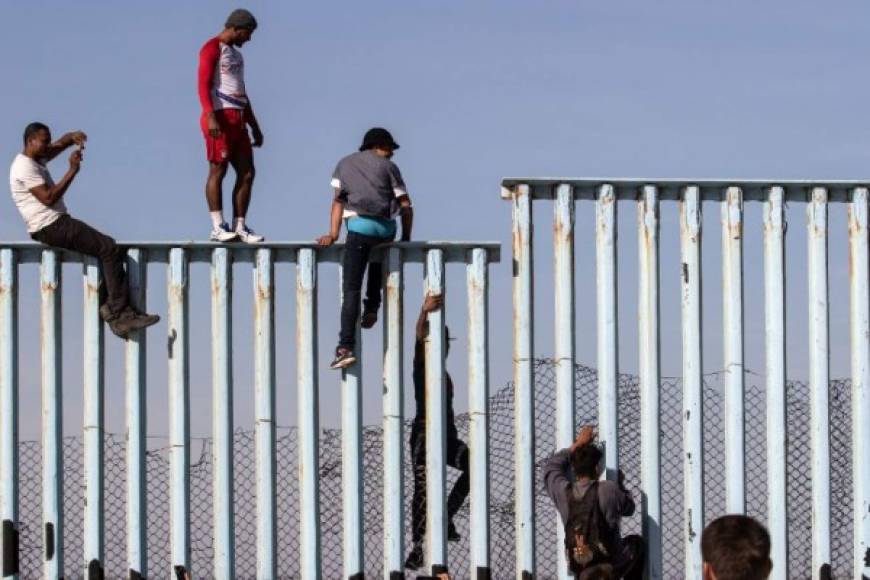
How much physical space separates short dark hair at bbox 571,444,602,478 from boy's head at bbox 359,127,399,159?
112 inches

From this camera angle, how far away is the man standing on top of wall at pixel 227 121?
1358 cm

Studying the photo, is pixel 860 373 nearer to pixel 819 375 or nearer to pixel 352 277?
pixel 819 375

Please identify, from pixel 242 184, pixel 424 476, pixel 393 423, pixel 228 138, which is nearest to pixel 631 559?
pixel 424 476

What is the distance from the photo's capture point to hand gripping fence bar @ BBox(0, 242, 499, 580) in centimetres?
1354

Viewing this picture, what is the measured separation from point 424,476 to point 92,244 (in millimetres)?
3172

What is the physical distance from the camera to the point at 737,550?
6445 millimetres

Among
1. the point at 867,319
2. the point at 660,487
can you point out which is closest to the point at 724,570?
the point at 660,487

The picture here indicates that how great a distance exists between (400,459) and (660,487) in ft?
6.67

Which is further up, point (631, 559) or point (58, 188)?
point (58, 188)

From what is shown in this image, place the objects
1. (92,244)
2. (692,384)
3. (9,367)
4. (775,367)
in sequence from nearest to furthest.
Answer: (92,244) → (692,384) → (9,367) → (775,367)

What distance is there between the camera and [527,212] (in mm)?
13664

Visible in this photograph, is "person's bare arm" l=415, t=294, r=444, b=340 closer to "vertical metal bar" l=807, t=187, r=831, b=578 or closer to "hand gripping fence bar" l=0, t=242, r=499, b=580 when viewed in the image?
"hand gripping fence bar" l=0, t=242, r=499, b=580

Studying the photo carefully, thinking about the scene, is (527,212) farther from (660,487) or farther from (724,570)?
(724,570)

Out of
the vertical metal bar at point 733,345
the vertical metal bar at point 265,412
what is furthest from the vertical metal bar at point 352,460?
the vertical metal bar at point 733,345
